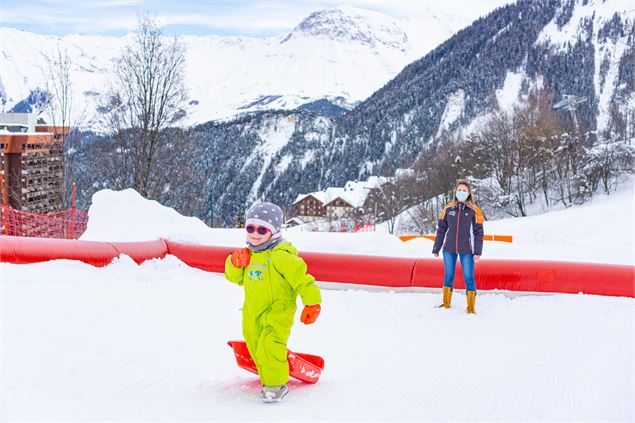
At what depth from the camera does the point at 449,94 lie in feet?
503

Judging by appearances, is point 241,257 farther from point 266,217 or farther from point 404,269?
point 404,269

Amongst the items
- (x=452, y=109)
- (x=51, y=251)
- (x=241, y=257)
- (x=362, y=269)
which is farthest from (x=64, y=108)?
(x=452, y=109)

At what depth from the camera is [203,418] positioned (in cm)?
424

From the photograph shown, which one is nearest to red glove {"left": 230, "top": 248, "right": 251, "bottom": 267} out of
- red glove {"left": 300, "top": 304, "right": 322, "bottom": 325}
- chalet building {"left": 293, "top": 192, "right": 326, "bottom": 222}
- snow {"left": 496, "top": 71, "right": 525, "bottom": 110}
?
red glove {"left": 300, "top": 304, "right": 322, "bottom": 325}

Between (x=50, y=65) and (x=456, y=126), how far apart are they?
131 meters

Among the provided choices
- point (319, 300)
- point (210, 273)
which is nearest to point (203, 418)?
point (319, 300)

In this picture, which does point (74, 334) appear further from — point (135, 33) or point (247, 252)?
point (135, 33)

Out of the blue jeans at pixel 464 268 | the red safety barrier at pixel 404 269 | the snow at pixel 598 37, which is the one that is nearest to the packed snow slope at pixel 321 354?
the red safety barrier at pixel 404 269

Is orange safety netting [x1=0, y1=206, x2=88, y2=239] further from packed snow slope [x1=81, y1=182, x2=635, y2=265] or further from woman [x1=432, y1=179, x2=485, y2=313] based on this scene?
woman [x1=432, y1=179, x2=485, y2=313]

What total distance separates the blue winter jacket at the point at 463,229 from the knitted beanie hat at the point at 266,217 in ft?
11.9

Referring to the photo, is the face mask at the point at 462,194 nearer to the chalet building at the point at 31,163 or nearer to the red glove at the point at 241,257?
the red glove at the point at 241,257

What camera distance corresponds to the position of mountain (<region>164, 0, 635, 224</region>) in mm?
145125

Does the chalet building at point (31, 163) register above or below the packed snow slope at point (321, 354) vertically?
above

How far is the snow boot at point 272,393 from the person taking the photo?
A: 15.0 feet
